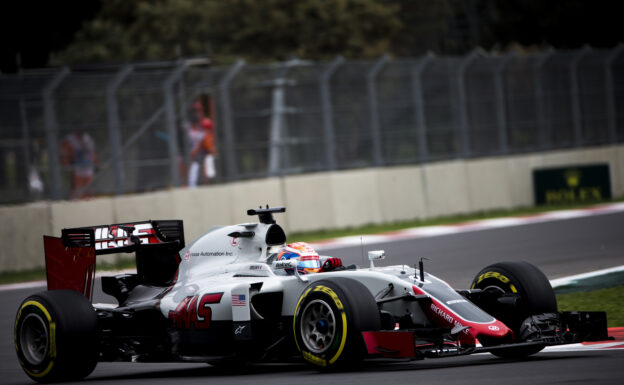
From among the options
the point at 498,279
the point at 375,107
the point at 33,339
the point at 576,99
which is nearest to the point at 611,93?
the point at 576,99

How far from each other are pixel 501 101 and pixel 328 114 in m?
5.92

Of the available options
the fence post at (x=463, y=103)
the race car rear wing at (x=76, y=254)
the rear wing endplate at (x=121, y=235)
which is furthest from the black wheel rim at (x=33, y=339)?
the fence post at (x=463, y=103)

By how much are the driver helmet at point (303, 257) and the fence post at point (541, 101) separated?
20285 mm

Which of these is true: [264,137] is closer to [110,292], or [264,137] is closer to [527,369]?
[110,292]

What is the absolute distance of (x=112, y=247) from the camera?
10.2 m

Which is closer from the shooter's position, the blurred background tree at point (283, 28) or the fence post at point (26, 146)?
the fence post at point (26, 146)

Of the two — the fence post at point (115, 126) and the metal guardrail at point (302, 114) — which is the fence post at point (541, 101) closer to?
the metal guardrail at point (302, 114)

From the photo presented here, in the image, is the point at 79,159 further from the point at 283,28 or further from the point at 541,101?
the point at 283,28

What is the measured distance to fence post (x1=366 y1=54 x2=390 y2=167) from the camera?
79.2ft

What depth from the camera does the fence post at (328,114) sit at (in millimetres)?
23328

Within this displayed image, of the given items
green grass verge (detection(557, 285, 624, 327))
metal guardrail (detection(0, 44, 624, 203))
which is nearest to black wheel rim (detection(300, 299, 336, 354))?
green grass verge (detection(557, 285, 624, 327))

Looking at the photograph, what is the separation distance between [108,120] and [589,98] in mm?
15332

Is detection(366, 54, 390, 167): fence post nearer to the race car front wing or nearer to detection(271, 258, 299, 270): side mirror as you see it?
detection(271, 258, 299, 270): side mirror

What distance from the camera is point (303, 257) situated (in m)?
9.10
